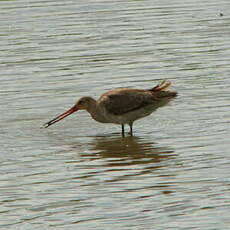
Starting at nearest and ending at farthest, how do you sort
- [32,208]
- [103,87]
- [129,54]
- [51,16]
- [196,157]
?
[32,208], [196,157], [103,87], [129,54], [51,16]

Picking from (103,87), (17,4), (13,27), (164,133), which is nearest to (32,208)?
(164,133)

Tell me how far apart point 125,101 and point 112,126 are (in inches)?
41.4

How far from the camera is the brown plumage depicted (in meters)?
13.8

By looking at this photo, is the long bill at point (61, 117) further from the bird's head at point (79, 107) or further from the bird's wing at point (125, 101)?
the bird's wing at point (125, 101)

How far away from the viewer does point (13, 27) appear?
21.6 meters

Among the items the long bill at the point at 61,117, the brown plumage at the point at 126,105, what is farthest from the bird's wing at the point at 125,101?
the long bill at the point at 61,117

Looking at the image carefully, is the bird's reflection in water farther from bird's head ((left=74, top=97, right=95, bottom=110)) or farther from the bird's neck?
bird's head ((left=74, top=97, right=95, bottom=110))

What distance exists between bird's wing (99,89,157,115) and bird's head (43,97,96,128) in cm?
19

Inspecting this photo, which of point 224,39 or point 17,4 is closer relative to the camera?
point 224,39

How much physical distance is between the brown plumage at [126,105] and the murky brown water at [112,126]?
256 millimetres

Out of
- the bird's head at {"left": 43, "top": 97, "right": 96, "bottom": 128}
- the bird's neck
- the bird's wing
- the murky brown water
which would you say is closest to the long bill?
the bird's head at {"left": 43, "top": 97, "right": 96, "bottom": 128}

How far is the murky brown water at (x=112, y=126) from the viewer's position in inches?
383

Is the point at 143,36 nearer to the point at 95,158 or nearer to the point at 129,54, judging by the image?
the point at 129,54

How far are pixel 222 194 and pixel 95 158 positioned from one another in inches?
108
